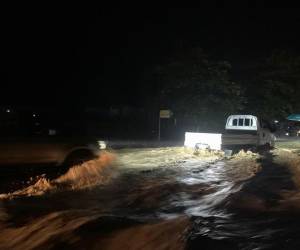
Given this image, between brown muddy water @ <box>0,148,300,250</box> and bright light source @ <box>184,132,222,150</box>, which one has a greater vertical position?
bright light source @ <box>184,132,222,150</box>

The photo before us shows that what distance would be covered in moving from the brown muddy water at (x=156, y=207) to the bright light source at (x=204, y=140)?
2.11 meters

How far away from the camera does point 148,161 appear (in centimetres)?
1764

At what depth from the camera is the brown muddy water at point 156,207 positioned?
648 cm

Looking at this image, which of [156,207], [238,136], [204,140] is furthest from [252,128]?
[156,207]

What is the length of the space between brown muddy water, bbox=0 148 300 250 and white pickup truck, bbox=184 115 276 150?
88.1 inches

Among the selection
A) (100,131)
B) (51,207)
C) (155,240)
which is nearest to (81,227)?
(155,240)

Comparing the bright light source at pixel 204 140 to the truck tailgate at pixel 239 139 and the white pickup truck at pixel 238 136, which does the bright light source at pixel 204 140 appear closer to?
the white pickup truck at pixel 238 136

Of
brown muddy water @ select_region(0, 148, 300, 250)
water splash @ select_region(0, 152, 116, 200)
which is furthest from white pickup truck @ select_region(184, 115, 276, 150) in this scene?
water splash @ select_region(0, 152, 116, 200)

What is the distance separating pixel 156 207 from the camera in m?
9.38

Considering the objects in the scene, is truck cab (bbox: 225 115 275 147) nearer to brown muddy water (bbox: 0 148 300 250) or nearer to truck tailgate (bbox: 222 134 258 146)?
truck tailgate (bbox: 222 134 258 146)

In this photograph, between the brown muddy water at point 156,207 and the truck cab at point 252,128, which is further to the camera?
the truck cab at point 252,128

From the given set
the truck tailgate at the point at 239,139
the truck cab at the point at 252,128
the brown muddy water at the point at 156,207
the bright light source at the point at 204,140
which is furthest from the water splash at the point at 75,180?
the truck cab at the point at 252,128

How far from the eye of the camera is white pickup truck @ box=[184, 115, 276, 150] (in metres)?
18.7

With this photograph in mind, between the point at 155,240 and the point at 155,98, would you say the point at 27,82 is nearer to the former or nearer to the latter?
the point at 155,98
